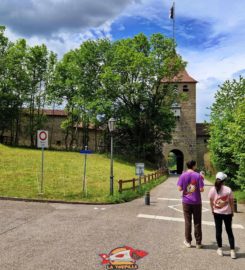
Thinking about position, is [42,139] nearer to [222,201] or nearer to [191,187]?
[191,187]

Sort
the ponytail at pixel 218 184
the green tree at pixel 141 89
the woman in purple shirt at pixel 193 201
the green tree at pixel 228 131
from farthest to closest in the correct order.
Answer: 1. the green tree at pixel 141 89
2. the green tree at pixel 228 131
3. the woman in purple shirt at pixel 193 201
4. the ponytail at pixel 218 184

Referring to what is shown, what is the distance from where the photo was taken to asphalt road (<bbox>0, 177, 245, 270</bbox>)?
607 cm

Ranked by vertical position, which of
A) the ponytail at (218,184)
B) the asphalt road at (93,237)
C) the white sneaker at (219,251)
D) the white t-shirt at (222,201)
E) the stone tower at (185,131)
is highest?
the stone tower at (185,131)

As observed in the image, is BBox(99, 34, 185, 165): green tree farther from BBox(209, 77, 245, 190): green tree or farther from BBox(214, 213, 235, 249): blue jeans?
BBox(214, 213, 235, 249): blue jeans

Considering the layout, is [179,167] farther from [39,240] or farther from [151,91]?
[39,240]

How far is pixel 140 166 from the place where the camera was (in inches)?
702

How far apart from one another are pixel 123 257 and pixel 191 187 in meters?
2.11

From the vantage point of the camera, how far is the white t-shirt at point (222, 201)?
6.64m

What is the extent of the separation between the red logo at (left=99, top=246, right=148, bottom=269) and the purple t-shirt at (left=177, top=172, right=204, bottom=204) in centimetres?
152

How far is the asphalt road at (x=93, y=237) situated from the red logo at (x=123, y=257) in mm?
126

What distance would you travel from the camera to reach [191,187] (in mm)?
7238

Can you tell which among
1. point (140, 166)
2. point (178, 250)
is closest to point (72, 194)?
point (140, 166)

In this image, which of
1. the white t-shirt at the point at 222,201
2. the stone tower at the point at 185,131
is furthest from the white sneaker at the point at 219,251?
the stone tower at the point at 185,131

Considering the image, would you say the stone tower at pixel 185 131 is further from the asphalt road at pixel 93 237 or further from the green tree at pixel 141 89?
the asphalt road at pixel 93 237
